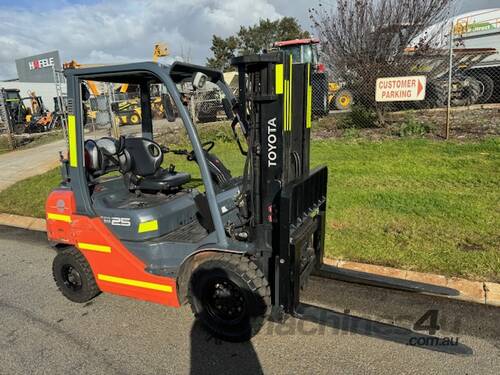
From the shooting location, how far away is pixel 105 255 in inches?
139

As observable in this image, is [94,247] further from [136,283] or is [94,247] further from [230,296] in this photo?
[230,296]

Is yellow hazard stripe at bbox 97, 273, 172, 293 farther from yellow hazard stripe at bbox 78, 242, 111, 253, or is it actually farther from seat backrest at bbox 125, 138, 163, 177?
seat backrest at bbox 125, 138, 163, 177

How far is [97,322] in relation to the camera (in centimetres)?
357

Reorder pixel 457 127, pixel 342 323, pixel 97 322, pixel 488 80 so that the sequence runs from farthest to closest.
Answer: pixel 488 80
pixel 457 127
pixel 97 322
pixel 342 323

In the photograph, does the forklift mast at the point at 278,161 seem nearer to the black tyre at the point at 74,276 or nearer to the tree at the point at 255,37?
the black tyre at the point at 74,276

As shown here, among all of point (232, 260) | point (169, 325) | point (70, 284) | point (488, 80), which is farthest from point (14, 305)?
point (488, 80)

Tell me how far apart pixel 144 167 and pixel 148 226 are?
81 centimetres

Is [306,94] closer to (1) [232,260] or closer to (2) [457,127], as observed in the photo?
(1) [232,260]

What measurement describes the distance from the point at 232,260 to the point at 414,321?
1.69m

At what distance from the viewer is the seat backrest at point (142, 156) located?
13.2ft

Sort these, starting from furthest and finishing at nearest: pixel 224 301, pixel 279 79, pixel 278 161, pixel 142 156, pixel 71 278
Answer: pixel 142 156, pixel 71 278, pixel 224 301, pixel 278 161, pixel 279 79

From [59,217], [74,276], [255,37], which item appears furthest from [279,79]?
[255,37]

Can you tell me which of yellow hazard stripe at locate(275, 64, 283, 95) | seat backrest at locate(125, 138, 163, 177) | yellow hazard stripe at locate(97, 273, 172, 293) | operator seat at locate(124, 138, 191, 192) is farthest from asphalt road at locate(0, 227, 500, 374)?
yellow hazard stripe at locate(275, 64, 283, 95)

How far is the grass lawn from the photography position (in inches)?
169
